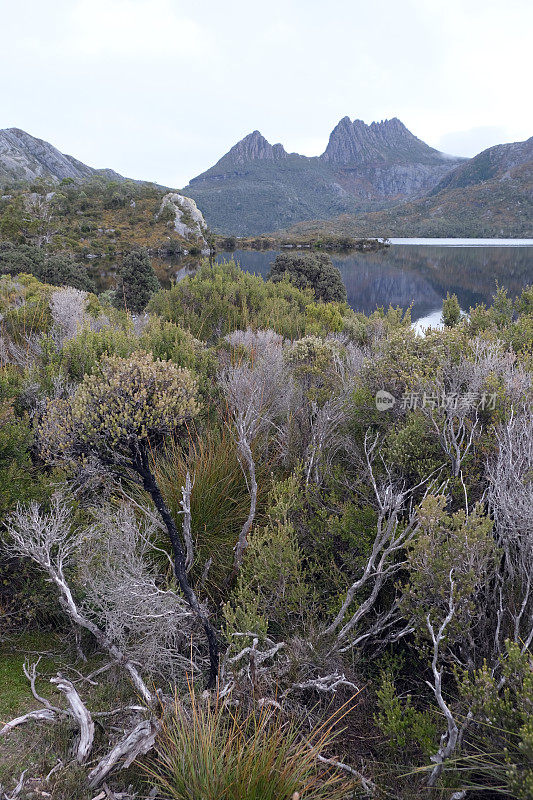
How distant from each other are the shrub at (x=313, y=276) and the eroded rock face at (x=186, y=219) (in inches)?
1754

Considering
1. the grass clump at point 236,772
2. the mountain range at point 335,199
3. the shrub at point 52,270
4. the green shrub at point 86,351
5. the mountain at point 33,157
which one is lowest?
the grass clump at point 236,772

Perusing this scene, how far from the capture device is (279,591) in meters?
2.99

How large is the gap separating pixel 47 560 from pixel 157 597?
2.50 ft

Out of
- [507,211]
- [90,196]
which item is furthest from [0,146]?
[507,211]

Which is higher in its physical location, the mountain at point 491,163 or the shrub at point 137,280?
the mountain at point 491,163

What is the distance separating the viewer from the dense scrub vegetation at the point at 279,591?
6.54ft

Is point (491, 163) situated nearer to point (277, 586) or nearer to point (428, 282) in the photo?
point (428, 282)

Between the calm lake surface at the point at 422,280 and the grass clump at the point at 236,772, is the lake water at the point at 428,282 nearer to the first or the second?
the calm lake surface at the point at 422,280

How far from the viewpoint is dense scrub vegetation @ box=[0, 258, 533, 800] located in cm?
199

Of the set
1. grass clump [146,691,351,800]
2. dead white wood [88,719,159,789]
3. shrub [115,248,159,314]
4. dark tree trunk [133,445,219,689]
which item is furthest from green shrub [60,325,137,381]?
shrub [115,248,159,314]

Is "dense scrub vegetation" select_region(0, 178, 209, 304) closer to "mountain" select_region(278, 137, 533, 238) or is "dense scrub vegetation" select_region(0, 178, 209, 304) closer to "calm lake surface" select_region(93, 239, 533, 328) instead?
"calm lake surface" select_region(93, 239, 533, 328)

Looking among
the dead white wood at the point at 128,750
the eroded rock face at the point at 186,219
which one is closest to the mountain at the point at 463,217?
the eroded rock face at the point at 186,219

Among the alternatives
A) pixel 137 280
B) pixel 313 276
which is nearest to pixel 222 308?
pixel 313 276

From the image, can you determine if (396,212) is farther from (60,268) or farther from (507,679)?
(507,679)
